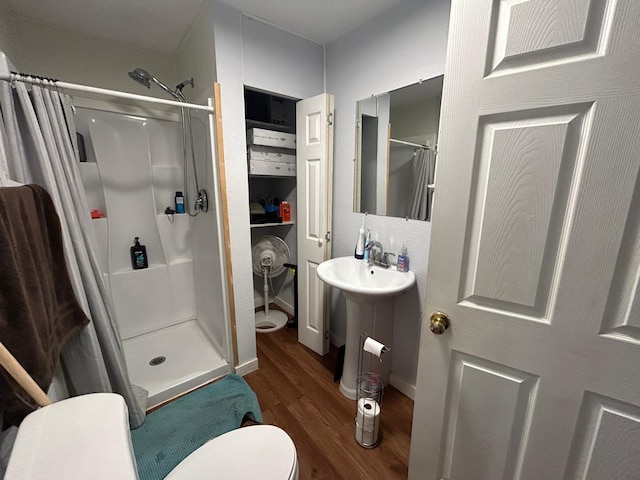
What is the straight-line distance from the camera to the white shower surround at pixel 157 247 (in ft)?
6.25

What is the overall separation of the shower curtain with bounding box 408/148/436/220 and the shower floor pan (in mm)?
1719

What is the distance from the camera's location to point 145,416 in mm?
1572

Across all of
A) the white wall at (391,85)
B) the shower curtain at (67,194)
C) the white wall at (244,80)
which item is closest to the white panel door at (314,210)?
the white wall at (391,85)

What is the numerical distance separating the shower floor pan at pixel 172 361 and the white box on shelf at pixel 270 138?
1709 millimetres

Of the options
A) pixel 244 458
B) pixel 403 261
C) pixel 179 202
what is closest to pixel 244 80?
pixel 179 202

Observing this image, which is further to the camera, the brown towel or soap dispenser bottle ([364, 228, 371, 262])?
soap dispenser bottle ([364, 228, 371, 262])

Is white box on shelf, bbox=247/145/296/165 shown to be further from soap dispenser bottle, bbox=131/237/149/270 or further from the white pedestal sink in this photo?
soap dispenser bottle, bbox=131/237/149/270

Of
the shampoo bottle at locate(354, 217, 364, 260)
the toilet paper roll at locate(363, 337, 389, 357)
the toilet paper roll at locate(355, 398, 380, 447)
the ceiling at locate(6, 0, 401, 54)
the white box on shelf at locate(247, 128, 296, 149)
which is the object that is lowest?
the toilet paper roll at locate(355, 398, 380, 447)

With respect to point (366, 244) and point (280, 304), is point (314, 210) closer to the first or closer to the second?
point (366, 244)

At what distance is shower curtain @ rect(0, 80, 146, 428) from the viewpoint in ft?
3.48

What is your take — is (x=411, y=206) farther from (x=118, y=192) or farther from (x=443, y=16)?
(x=118, y=192)

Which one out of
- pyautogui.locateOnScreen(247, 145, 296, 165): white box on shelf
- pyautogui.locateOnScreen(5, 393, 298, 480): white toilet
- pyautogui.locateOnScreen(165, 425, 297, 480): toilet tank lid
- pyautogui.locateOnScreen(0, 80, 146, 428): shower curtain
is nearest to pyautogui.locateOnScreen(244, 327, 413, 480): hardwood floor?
pyautogui.locateOnScreen(165, 425, 297, 480): toilet tank lid

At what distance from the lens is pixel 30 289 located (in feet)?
2.82

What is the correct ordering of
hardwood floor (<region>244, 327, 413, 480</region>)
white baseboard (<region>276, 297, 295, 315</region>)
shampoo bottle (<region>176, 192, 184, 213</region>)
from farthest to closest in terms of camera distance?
white baseboard (<region>276, 297, 295, 315</region>), shampoo bottle (<region>176, 192, 184, 213</region>), hardwood floor (<region>244, 327, 413, 480</region>)
